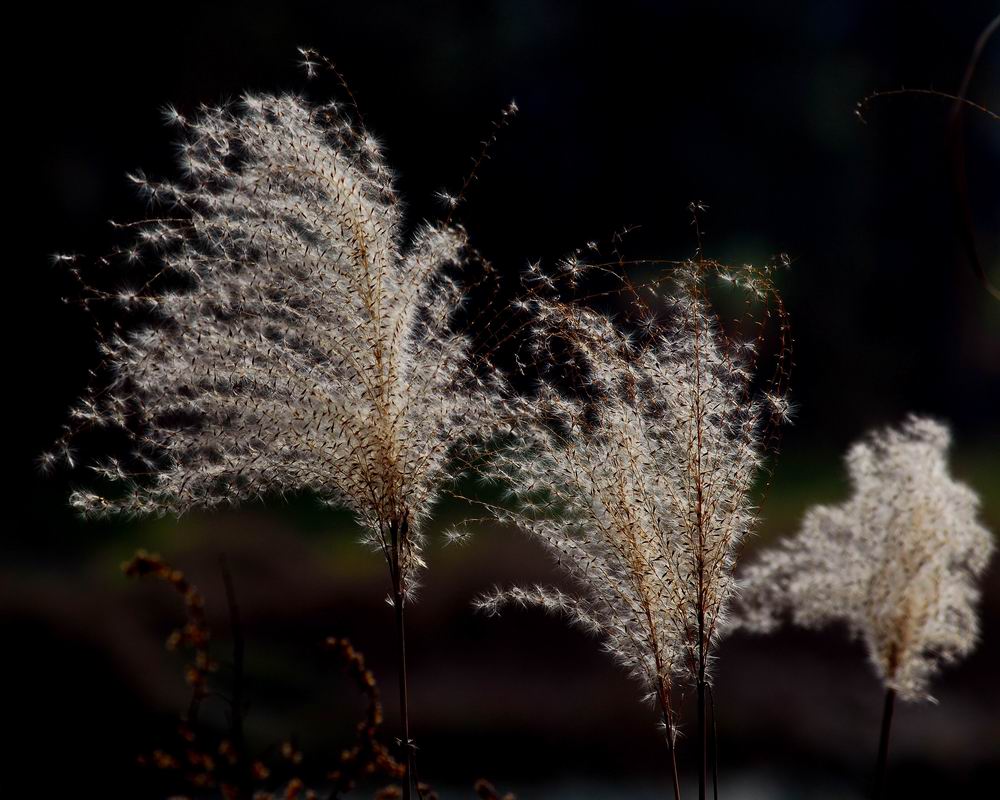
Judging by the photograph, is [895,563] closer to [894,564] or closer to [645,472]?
[894,564]

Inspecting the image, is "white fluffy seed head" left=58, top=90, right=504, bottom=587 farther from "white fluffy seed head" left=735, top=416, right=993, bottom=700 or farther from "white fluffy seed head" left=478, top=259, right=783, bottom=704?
"white fluffy seed head" left=735, top=416, right=993, bottom=700

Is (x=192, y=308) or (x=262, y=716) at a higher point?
(x=192, y=308)

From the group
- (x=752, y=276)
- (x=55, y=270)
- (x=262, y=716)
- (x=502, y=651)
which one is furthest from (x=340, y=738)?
(x=752, y=276)

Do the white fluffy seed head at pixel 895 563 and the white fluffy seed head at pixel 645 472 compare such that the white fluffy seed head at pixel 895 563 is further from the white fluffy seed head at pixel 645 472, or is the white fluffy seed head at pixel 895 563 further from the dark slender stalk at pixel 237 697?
the dark slender stalk at pixel 237 697

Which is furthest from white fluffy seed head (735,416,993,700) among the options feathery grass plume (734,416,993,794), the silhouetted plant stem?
the silhouetted plant stem

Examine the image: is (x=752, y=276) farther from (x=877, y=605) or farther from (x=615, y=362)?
(x=877, y=605)

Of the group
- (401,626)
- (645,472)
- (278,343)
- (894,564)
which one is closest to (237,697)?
(401,626)
